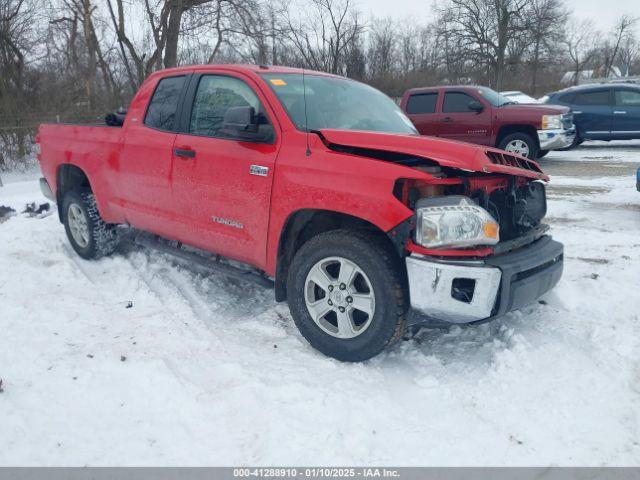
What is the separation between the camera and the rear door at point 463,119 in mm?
10844

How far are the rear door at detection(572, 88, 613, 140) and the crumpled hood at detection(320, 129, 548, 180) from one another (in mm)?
11931

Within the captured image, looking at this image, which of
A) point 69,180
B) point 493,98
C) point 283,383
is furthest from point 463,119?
point 283,383

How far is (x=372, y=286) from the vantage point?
9.79 ft

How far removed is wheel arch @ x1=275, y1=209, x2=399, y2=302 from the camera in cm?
334

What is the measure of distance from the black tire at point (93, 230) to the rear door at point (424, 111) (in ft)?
25.6

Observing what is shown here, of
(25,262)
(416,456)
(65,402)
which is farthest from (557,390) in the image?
(25,262)

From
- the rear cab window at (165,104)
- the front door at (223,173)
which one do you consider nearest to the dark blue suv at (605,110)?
the rear cab window at (165,104)

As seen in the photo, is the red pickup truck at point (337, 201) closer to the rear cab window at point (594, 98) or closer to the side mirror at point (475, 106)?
the side mirror at point (475, 106)

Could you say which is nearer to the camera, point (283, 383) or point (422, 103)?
point (283, 383)

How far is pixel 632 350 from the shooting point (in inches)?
126

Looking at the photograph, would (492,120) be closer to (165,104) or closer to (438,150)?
(165,104)

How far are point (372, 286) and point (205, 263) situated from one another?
1.69 metres

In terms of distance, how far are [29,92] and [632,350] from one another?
58.7 feet

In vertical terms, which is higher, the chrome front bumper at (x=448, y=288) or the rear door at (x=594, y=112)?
the rear door at (x=594, y=112)
